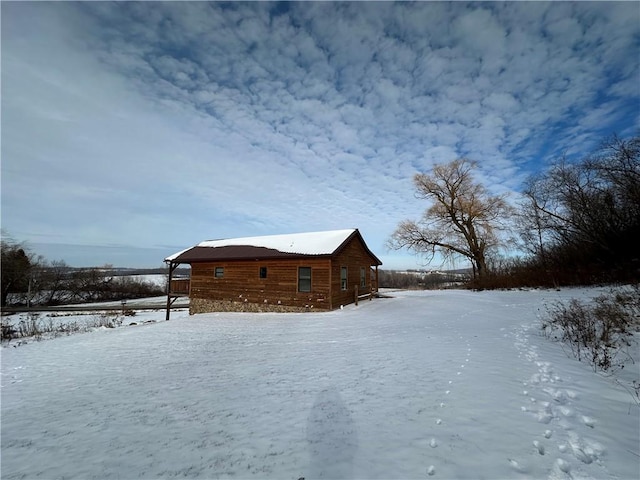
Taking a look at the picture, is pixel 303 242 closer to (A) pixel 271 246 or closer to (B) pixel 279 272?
(A) pixel 271 246

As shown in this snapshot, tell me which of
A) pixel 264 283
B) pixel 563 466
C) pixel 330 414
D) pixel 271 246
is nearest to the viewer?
pixel 563 466

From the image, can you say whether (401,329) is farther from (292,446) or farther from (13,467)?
(13,467)

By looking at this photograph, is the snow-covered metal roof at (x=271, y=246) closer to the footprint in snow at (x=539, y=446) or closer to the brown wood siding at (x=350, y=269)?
the brown wood siding at (x=350, y=269)

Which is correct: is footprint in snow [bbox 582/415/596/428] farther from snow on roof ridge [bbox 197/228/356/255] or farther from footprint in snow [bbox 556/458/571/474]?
snow on roof ridge [bbox 197/228/356/255]

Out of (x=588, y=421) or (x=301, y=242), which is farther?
(x=301, y=242)

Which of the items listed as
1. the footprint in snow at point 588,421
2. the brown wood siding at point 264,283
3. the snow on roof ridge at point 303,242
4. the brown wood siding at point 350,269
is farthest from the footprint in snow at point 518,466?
the brown wood siding at point 350,269

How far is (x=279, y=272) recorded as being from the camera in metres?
16.8

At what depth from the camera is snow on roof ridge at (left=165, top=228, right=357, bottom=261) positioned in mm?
15906

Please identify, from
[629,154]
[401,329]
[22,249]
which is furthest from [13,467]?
[22,249]

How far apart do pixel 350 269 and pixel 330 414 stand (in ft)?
46.8

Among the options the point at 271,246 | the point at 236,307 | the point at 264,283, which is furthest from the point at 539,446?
the point at 236,307

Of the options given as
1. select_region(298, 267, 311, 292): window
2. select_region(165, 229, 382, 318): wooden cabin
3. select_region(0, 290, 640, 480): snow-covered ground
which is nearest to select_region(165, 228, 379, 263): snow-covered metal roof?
select_region(165, 229, 382, 318): wooden cabin

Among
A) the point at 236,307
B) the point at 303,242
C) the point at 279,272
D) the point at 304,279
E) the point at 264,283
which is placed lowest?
the point at 236,307

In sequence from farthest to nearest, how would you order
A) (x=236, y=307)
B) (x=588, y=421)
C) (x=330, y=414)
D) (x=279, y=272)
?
1. (x=236, y=307)
2. (x=279, y=272)
3. (x=330, y=414)
4. (x=588, y=421)
